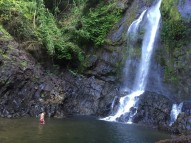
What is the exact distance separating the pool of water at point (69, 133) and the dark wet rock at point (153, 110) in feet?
Answer: 11.3

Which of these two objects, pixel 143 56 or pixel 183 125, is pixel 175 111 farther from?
pixel 143 56

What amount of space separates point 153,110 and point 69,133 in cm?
1037

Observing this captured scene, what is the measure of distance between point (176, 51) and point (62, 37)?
12.3 m

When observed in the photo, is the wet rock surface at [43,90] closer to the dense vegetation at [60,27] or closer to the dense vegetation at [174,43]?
the dense vegetation at [60,27]

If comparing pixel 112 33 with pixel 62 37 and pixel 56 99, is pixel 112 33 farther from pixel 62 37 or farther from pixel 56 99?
pixel 56 99

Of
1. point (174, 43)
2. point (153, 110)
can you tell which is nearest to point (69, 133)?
point (153, 110)

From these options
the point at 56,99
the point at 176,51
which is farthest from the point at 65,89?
the point at 176,51

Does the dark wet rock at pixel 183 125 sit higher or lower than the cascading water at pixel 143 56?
lower

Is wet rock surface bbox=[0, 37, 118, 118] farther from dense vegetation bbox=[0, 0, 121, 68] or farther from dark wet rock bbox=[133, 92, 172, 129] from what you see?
dark wet rock bbox=[133, 92, 172, 129]

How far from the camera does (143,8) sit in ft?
113

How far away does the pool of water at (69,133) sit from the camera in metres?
17.6

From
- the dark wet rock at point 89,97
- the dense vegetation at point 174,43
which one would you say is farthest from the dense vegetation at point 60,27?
the dense vegetation at point 174,43

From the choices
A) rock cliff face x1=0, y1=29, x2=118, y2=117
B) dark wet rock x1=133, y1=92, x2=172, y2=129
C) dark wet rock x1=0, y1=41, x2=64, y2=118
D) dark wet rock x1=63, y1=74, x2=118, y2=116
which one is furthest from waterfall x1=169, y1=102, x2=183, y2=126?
dark wet rock x1=0, y1=41, x2=64, y2=118

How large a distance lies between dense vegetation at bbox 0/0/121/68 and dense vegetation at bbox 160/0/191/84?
662 centimetres
